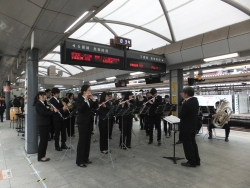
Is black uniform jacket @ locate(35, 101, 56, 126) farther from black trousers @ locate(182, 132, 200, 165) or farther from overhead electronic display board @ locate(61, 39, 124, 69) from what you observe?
black trousers @ locate(182, 132, 200, 165)

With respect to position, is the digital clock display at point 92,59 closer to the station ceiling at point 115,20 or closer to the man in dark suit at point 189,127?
the station ceiling at point 115,20

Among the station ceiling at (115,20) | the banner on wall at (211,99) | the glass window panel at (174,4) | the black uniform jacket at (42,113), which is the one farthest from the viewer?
the banner on wall at (211,99)

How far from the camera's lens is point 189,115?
4055 mm

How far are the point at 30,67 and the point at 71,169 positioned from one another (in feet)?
10.0

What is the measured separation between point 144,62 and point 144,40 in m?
1.89

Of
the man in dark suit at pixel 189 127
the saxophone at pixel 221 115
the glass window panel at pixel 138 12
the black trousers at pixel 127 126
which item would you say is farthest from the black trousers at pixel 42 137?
the saxophone at pixel 221 115

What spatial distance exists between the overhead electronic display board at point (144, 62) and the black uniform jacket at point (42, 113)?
271cm

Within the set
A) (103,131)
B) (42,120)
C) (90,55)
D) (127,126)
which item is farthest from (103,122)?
(90,55)

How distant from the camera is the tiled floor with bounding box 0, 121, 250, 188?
3184mm

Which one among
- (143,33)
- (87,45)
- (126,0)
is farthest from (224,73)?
(87,45)

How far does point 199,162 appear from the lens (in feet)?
13.4

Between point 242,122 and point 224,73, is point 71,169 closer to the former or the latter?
point 224,73

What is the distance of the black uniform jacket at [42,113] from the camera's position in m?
4.21

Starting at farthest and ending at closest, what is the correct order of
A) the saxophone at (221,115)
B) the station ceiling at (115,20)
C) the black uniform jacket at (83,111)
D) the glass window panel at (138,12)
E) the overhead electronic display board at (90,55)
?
the saxophone at (221,115) < the glass window panel at (138,12) < the overhead electronic display board at (90,55) < the black uniform jacket at (83,111) < the station ceiling at (115,20)
